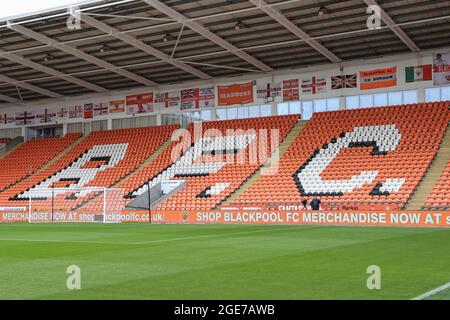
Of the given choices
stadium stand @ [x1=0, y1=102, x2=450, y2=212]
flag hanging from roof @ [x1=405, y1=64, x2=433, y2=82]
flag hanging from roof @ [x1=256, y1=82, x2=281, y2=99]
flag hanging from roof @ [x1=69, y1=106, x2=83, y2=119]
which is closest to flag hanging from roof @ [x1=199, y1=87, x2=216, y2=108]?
stadium stand @ [x1=0, y1=102, x2=450, y2=212]

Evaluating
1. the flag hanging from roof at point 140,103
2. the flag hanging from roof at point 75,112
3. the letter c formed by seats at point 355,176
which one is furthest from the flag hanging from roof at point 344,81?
the flag hanging from roof at point 75,112

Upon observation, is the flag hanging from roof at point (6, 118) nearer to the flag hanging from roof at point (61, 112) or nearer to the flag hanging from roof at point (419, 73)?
the flag hanging from roof at point (61, 112)

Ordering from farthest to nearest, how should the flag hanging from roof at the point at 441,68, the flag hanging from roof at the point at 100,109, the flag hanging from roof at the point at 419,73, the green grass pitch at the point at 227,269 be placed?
the flag hanging from roof at the point at 100,109
the flag hanging from roof at the point at 419,73
the flag hanging from roof at the point at 441,68
the green grass pitch at the point at 227,269

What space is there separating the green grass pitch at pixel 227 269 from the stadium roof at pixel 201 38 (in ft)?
55.1

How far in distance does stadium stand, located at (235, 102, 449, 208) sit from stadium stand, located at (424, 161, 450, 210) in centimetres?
110

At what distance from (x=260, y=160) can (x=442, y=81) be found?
11998 millimetres

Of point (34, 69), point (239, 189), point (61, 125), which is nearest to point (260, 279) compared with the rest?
point (239, 189)

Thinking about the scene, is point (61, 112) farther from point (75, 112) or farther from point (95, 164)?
point (95, 164)

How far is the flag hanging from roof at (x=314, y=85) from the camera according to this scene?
39.8 metres

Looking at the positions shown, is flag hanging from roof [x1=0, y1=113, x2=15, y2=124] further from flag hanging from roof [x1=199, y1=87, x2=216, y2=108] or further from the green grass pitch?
the green grass pitch

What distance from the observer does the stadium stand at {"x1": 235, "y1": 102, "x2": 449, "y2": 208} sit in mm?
31000

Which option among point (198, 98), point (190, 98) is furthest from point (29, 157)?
point (198, 98)

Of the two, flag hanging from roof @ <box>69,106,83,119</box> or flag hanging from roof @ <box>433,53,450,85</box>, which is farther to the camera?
flag hanging from roof @ <box>69,106,83,119</box>
